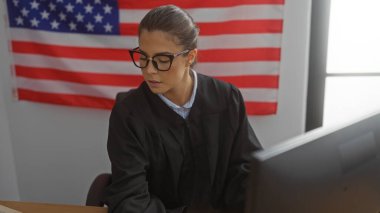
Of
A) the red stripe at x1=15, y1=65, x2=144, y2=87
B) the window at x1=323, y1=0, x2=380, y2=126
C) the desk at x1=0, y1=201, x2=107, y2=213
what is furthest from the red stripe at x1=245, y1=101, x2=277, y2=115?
the desk at x1=0, y1=201, x2=107, y2=213

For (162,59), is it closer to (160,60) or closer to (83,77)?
(160,60)

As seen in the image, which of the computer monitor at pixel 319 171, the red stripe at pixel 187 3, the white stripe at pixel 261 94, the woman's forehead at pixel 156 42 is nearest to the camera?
the computer monitor at pixel 319 171

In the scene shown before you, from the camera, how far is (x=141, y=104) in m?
1.28

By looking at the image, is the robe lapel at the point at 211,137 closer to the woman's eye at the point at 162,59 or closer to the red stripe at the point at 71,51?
the woman's eye at the point at 162,59

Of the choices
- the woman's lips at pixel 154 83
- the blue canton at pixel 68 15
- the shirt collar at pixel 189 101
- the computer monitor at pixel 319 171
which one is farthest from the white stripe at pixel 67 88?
the computer monitor at pixel 319 171

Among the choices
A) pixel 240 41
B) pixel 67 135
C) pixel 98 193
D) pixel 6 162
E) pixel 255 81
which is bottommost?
pixel 6 162

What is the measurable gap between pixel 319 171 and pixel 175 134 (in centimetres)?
77

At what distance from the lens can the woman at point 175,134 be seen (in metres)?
1.16

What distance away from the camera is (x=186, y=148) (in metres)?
1.30

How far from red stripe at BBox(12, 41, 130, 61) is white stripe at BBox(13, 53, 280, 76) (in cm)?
2

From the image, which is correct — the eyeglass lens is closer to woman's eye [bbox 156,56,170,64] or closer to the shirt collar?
woman's eye [bbox 156,56,170,64]

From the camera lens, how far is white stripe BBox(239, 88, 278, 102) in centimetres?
207

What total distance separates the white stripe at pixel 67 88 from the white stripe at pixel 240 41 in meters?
0.52

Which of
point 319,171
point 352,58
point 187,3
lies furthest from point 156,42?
point 352,58
